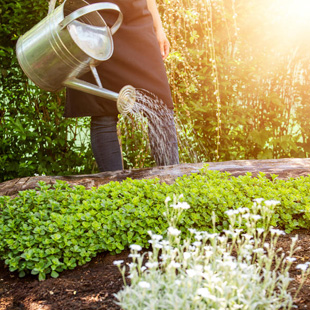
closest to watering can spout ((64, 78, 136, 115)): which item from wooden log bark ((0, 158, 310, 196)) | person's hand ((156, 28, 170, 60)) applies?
wooden log bark ((0, 158, 310, 196))

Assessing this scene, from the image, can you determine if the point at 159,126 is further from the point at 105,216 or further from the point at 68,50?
the point at 105,216

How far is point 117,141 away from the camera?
2572 millimetres

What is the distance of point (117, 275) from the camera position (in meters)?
1.57

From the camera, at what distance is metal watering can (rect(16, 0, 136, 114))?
6.76 ft

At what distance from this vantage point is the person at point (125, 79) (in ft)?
8.18

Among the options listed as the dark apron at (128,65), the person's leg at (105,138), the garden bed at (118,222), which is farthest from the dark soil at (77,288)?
the dark apron at (128,65)

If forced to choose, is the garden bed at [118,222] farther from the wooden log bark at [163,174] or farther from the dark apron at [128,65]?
the dark apron at [128,65]

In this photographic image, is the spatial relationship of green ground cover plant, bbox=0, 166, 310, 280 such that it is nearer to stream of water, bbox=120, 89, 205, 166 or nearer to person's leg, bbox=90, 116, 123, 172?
person's leg, bbox=90, 116, 123, 172

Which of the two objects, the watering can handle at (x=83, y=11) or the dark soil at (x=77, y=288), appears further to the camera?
the watering can handle at (x=83, y=11)

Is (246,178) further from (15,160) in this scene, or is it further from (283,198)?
(15,160)

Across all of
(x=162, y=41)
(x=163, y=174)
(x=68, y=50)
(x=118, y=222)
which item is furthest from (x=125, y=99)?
(x=162, y=41)

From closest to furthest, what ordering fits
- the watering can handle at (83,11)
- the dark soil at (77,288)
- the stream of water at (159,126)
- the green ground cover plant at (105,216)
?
the dark soil at (77,288), the green ground cover plant at (105,216), the watering can handle at (83,11), the stream of water at (159,126)

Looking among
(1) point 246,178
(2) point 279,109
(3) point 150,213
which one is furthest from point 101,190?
(2) point 279,109

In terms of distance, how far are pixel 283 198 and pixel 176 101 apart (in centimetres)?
200
